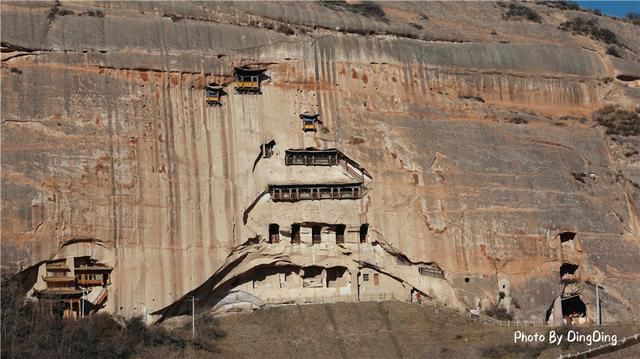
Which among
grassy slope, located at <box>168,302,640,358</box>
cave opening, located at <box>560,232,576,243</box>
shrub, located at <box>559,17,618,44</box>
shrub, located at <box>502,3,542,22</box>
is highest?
shrub, located at <box>502,3,542,22</box>

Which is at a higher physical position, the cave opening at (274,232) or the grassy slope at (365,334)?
the cave opening at (274,232)

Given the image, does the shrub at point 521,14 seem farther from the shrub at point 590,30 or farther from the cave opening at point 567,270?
the cave opening at point 567,270

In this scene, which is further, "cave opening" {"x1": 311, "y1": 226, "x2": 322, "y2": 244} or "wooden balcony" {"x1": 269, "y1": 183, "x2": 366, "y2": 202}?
"cave opening" {"x1": 311, "y1": 226, "x2": 322, "y2": 244}

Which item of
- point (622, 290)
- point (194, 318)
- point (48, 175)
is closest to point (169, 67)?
point (48, 175)

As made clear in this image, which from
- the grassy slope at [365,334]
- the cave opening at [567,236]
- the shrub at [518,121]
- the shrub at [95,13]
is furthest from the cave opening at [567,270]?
the shrub at [95,13]

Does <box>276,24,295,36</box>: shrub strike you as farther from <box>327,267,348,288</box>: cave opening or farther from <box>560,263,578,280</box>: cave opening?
<box>560,263,578,280</box>: cave opening

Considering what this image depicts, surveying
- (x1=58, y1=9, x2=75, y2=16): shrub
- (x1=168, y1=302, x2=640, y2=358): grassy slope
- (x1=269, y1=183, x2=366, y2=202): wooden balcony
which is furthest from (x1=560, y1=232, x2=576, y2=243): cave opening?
(x1=58, y1=9, x2=75, y2=16): shrub
